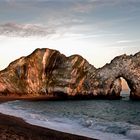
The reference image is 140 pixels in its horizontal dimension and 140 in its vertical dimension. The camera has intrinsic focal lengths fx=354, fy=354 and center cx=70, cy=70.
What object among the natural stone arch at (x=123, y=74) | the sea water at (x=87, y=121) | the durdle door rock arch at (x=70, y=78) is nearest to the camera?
the sea water at (x=87, y=121)

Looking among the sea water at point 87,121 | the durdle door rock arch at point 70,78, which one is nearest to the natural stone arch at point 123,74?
the durdle door rock arch at point 70,78

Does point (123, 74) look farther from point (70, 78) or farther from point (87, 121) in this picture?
point (87, 121)

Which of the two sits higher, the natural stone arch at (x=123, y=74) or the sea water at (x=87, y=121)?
the natural stone arch at (x=123, y=74)

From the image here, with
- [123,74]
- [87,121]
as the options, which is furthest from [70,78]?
[87,121]

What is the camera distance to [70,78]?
124188mm

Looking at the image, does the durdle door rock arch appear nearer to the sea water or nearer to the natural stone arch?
the natural stone arch

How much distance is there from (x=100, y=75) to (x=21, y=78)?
28.5m

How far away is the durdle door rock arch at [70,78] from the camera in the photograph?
121875mm

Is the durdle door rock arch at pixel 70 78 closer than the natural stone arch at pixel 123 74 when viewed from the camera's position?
No

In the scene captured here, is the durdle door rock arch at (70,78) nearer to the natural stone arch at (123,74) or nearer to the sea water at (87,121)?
the natural stone arch at (123,74)

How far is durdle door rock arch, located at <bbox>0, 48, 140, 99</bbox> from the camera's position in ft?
400

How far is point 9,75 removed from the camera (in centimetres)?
12688

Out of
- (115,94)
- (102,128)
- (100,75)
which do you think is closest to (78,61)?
(100,75)

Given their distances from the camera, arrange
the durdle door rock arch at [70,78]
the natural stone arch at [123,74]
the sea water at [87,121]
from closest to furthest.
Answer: the sea water at [87,121]
the natural stone arch at [123,74]
the durdle door rock arch at [70,78]
